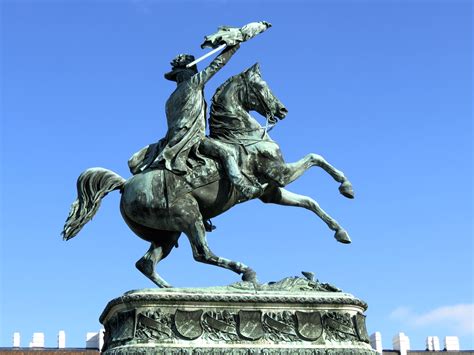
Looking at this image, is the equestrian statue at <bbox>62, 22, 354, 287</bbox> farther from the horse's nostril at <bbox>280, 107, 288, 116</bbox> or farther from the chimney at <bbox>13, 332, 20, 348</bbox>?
the chimney at <bbox>13, 332, 20, 348</bbox>

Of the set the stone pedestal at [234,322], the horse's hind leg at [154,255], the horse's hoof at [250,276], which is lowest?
the stone pedestal at [234,322]

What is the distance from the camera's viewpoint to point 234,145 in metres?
19.3

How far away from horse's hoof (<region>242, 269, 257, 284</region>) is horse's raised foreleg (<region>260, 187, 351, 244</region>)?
1.92m

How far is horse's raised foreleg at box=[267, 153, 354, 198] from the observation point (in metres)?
19.2

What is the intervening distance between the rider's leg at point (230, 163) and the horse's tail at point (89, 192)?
5.84 feet

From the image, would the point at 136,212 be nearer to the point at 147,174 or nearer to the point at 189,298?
the point at 147,174

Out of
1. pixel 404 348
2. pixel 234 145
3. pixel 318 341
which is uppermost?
pixel 404 348

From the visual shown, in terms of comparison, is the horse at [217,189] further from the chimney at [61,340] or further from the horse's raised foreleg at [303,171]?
the chimney at [61,340]

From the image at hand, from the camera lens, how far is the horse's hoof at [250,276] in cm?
1833

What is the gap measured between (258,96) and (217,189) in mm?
2226

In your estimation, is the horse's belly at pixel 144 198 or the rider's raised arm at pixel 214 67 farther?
the rider's raised arm at pixel 214 67

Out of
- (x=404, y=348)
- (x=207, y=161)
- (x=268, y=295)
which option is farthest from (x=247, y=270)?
(x=404, y=348)

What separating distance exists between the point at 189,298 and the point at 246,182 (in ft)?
8.84

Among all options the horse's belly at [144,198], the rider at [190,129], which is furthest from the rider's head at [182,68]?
the horse's belly at [144,198]
